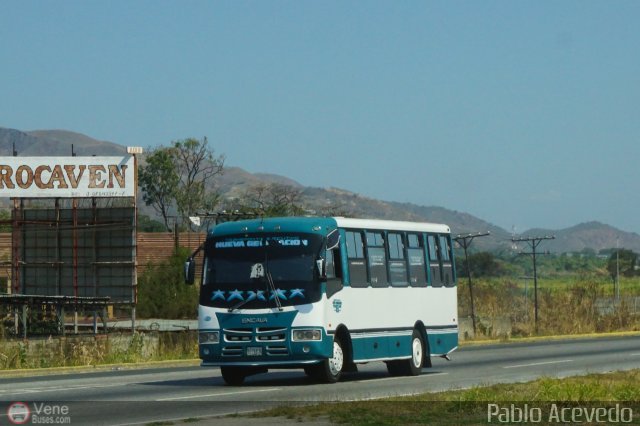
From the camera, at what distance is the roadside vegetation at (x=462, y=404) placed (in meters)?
17.1

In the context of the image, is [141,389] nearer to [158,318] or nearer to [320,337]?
[320,337]

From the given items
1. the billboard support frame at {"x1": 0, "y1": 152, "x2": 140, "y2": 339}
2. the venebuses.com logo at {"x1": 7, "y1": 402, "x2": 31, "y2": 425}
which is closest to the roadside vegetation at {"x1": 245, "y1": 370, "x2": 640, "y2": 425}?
the venebuses.com logo at {"x1": 7, "y1": 402, "x2": 31, "y2": 425}

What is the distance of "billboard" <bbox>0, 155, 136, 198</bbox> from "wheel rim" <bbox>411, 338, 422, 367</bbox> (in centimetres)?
1983

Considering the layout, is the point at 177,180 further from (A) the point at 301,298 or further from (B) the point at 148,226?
(A) the point at 301,298

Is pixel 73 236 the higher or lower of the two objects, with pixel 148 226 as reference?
lower

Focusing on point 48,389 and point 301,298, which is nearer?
point 48,389

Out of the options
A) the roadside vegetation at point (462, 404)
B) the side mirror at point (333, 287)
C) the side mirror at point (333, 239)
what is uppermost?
the side mirror at point (333, 239)

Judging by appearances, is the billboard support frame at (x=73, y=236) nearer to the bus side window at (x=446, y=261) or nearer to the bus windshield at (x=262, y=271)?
the bus side window at (x=446, y=261)

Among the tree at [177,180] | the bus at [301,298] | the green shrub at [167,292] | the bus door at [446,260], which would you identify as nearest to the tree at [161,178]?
the tree at [177,180]

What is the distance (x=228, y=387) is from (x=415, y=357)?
513 centimetres

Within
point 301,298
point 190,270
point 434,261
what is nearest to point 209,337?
point 190,270

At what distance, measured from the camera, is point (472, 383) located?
25141 mm

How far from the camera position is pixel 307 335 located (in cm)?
2491

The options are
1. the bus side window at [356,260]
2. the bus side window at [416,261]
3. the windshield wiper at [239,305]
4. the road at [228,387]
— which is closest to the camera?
the road at [228,387]
